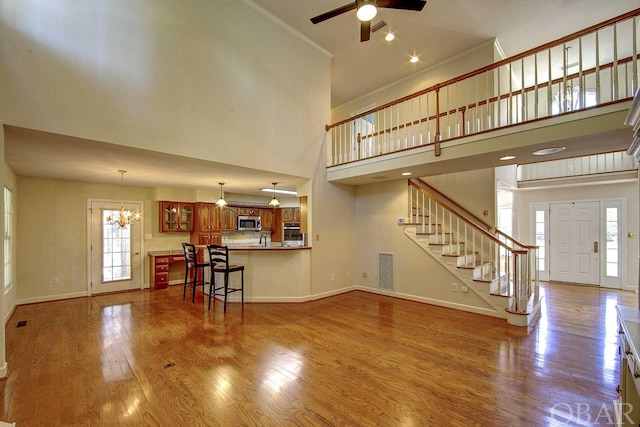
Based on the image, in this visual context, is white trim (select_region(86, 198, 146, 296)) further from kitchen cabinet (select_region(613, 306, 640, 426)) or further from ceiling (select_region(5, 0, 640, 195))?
kitchen cabinet (select_region(613, 306, 640, 426))

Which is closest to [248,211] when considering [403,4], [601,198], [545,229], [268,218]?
[268,218]

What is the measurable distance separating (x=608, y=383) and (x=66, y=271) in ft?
27.5

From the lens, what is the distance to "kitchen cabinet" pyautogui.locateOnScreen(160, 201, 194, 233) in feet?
22.3

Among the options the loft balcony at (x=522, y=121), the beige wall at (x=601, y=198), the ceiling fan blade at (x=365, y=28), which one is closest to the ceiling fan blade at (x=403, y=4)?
the ceiling fan blade at (x=365, y=28)

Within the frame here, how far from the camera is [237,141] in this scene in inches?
174

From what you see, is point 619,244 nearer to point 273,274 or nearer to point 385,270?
point 385,270

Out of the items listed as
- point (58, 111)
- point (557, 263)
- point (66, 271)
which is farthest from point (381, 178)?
point (66, 271)

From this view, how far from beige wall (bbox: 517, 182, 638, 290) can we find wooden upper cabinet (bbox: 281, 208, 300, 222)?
258 inches

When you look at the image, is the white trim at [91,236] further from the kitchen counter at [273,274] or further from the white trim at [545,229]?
the white trim at [545,229]

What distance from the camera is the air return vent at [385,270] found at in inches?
225

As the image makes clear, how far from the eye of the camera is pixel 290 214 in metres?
9.19

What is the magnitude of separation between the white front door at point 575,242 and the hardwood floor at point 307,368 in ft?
8.56

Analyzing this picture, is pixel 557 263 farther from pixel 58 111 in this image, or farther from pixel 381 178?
pixel 58 111

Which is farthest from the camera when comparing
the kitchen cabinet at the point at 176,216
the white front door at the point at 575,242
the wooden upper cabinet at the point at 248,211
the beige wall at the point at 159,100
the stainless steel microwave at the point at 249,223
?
the wooden upper cabinet at the point at 248,211
